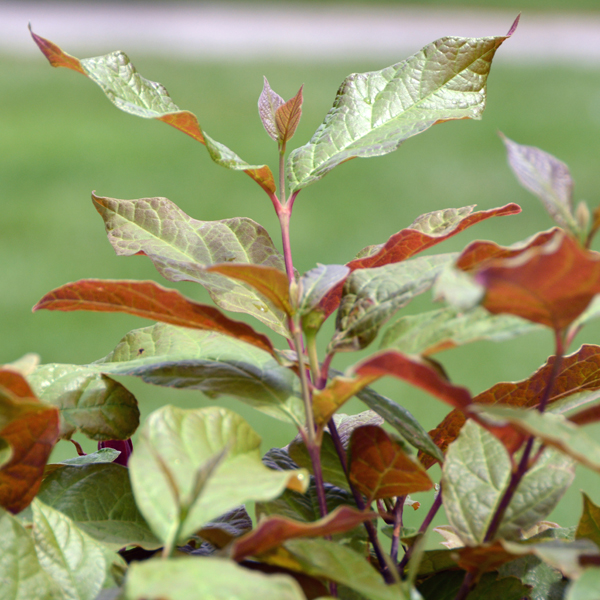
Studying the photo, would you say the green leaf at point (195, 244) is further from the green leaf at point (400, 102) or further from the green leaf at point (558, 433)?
the green leaf at point (558, 433)

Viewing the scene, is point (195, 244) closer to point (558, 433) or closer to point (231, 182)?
point (558, 433)

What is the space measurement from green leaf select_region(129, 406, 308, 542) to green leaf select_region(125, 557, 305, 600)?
14 mm

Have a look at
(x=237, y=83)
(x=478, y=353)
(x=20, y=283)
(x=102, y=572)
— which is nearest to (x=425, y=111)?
(x=102, y=572)

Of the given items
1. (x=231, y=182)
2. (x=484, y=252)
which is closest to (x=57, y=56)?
(x=484, y=252)

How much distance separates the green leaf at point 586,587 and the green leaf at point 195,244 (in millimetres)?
230

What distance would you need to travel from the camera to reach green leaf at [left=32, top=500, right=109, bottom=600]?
321 mm

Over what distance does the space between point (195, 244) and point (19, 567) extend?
0.23m

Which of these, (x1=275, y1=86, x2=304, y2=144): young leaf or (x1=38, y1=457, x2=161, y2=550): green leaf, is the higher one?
(x1=275, y1=86, x2=304, y2=144): young leaf

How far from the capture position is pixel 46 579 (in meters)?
0.31

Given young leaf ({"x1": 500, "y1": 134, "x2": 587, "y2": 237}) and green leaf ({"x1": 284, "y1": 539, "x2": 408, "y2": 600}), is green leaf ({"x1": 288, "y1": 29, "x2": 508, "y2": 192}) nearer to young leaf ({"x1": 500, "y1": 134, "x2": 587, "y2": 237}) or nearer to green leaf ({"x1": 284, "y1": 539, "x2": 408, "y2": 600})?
young leaf ({"x1": 500, "y1": 134, "x2": 587, "y2": 237})

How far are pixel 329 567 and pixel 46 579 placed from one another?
13 cm

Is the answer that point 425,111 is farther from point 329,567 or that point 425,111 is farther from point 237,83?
point 237,83

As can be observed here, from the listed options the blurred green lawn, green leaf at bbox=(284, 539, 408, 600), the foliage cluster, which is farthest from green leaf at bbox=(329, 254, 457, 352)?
the blurred green lawn

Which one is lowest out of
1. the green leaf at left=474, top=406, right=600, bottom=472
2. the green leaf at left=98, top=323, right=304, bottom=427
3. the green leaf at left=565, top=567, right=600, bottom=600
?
the green leaf at left=98, top=323, right=304, bottom=427
